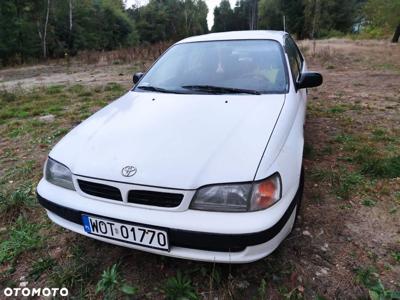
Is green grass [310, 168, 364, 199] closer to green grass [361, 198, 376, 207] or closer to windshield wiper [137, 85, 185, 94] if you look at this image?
green grass [361, 198, 376, 207]

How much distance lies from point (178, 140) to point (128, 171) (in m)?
0.37

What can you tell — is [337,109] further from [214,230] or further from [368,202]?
[214,230]

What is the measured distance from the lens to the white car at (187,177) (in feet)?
5.30

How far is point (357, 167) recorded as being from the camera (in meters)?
3.25

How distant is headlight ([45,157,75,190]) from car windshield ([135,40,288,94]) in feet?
3.76

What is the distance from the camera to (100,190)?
1808 mm

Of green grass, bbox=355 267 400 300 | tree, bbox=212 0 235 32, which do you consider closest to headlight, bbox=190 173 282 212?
green grass, bbox=355 267 400 300

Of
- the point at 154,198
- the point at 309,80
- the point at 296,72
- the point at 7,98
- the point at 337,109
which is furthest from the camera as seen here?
the point at 7,98

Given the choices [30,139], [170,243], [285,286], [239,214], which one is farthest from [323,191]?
[30,139]

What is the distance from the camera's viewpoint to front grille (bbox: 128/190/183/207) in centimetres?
164

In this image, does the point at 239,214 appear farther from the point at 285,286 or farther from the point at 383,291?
the point at 383,291

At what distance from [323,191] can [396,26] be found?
19.9 metres

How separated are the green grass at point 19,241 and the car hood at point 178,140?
748 mm

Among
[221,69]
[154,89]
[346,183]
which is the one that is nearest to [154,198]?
[154,89]
